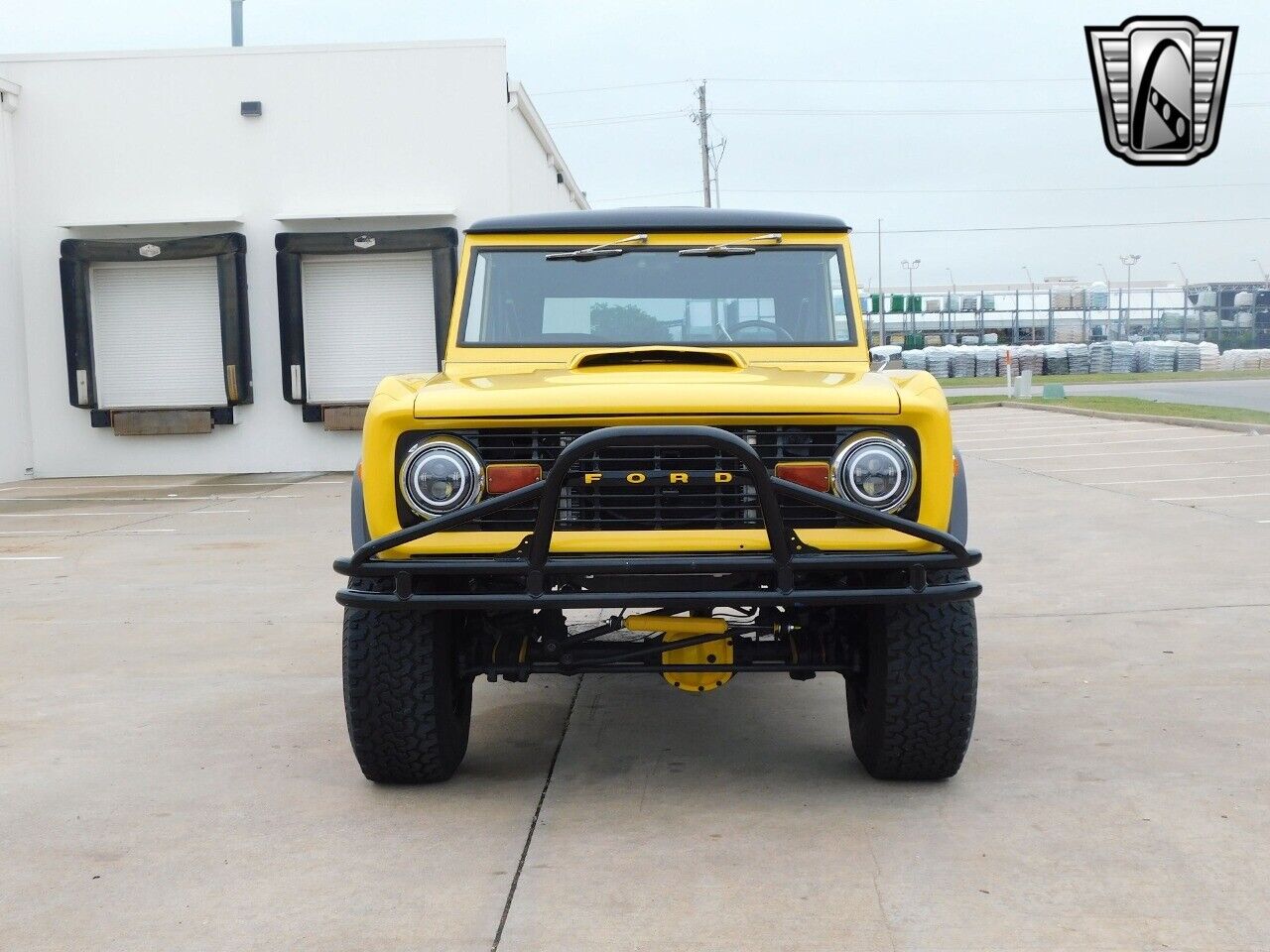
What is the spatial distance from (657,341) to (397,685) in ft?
5.53

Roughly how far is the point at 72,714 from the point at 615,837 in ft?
9.00

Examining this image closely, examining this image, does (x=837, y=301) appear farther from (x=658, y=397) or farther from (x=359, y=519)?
(x=359, y=519)

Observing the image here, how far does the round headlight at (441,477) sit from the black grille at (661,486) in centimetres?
4

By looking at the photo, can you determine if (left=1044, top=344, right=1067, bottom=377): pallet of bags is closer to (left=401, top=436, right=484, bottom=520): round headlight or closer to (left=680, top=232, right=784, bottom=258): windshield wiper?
(left=680, top=232, right=784, bottom=258): windshield wiper

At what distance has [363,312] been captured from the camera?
708 inches

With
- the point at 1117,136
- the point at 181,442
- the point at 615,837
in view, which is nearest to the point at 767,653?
the point at 615,837

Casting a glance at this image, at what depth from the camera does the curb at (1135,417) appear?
18.3 meters

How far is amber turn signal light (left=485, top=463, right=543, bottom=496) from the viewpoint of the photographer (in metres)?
3.88

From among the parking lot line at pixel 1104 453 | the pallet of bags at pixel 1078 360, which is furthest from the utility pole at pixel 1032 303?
the parking lot line at pixel 1104 453

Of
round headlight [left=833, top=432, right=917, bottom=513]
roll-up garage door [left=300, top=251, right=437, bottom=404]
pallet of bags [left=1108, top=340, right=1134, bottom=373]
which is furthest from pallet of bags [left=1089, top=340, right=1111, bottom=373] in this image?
round headlight [left=833, top=432, right=917, bottom=513]

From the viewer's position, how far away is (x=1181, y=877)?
3.47 meters

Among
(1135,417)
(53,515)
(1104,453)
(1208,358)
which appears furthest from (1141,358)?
(53,515)

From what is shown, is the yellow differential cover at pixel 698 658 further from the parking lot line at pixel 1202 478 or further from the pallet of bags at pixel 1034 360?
the pallet of bags at pixel 1034 360

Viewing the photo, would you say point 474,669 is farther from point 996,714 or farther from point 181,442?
point 181,442
